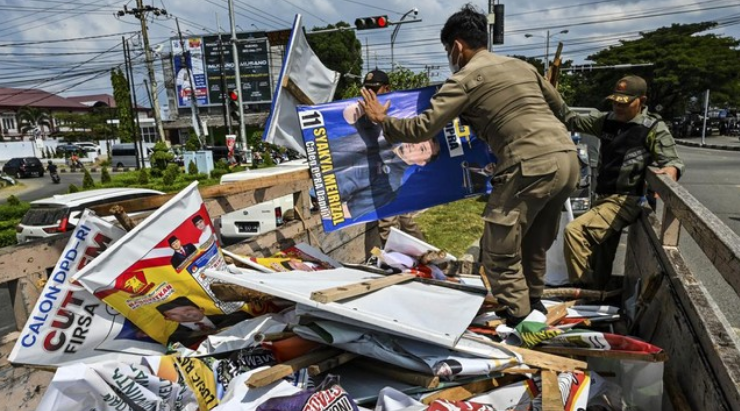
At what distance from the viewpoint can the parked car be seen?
3746 centimetres

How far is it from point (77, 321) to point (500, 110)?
8.25 feet

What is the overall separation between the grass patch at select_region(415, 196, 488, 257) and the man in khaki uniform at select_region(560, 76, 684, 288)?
2.83m

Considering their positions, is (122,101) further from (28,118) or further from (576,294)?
(576,294)

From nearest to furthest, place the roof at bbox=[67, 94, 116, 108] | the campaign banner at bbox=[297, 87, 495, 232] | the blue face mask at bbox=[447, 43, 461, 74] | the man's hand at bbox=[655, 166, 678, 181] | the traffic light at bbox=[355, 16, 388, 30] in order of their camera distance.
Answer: the blue face mask at bbox=[447, 43, 461, 74]
the man's hand at bbox=[655, 166, 678, 181]
the campaign banner at bbox=[297, 87, 495, 232]
the traffic light at bbox=[355, 16, 388, 30]
the roof at bbox=[67, 94, 116, 108]

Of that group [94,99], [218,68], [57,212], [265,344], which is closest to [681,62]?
[218,68]

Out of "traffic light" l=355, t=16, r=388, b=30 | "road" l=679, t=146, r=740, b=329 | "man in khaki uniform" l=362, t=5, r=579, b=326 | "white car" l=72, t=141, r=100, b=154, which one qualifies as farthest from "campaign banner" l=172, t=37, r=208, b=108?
"man in khaki uniform" l=362, t=5, r=579, b=326

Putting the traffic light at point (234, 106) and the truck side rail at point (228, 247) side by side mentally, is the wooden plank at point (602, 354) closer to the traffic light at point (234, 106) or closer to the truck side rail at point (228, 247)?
the truck side rail at point (228, 247)

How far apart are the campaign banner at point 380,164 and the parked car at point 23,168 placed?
141 ft

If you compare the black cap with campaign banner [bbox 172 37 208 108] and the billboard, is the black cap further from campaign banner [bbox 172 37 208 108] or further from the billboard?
campaign banner [bbox 172 37 208 108]

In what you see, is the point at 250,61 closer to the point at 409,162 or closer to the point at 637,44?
the point at 637,44

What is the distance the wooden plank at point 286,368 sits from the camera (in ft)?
7.02

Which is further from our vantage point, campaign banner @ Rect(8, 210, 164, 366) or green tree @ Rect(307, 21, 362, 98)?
green tree @ Rect(307, 21, 362, 98)

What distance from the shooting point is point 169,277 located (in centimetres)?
250

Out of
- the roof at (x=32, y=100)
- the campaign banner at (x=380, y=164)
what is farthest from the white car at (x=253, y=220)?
the roof at (x=32, y=100)
